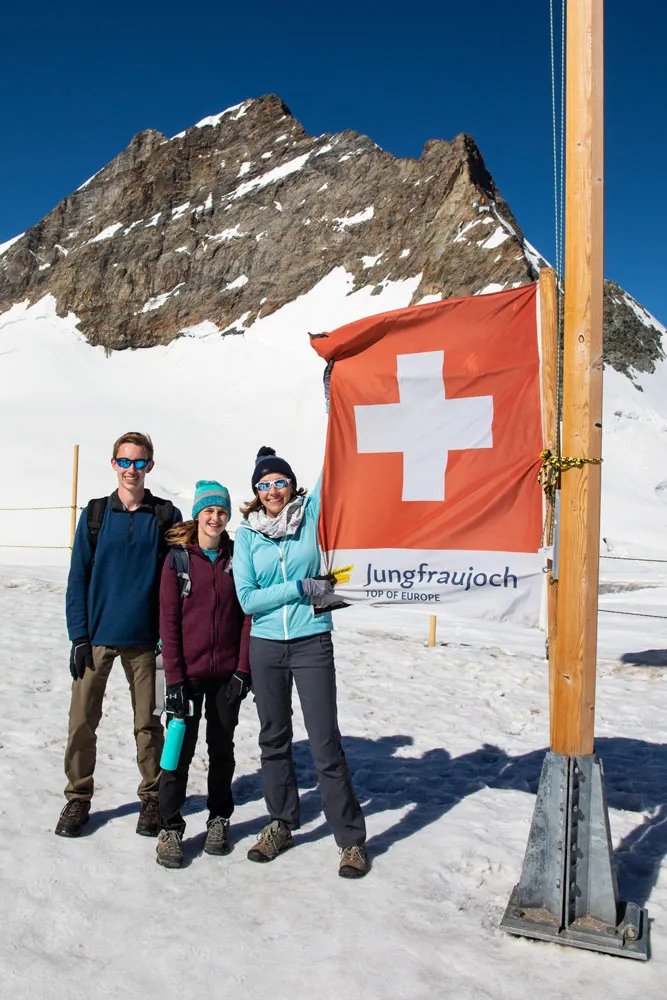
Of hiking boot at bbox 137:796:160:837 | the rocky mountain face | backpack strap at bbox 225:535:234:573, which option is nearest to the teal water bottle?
hiking boot at bbox 137:796:160:837

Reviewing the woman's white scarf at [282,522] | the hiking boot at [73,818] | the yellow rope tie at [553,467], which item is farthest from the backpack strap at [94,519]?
the yellow rope tie at [553,467]

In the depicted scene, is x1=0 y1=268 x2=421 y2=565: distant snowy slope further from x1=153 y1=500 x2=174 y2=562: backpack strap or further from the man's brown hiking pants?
x1=153 y1=500 x2=174 y2=562: backpack strap

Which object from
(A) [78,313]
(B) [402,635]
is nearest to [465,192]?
(A) [78,313]

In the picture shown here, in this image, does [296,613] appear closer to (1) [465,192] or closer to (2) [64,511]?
(2) [64,511]

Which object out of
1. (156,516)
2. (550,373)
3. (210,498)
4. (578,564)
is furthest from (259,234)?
(578,564)

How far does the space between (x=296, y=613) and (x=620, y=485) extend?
35.1 metres

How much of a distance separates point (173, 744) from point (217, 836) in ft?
1.83

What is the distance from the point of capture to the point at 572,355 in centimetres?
360

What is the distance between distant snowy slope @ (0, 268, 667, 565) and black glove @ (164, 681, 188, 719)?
19145 mm

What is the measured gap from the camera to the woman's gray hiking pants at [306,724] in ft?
13.1

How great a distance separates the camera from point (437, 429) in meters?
4.20

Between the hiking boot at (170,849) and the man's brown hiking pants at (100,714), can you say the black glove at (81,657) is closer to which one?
the man's brown hiking pants at (100,714)

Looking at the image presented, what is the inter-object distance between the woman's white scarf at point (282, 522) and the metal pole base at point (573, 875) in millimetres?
1630

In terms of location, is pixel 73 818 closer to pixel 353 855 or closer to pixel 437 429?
pixel 353 855
